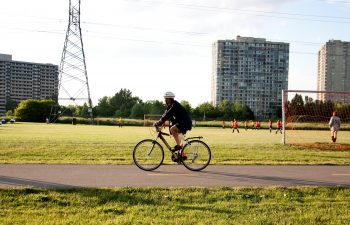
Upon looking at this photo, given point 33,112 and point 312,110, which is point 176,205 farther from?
point 33,112

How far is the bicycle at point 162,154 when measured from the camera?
11500 millimetres

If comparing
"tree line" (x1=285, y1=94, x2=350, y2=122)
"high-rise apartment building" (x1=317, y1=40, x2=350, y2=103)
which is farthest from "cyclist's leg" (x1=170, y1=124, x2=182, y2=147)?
"high-rise apartment building" (x1=317, y1=40, x2=350, y2=103)

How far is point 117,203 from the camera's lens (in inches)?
293

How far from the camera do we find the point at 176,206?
738cm

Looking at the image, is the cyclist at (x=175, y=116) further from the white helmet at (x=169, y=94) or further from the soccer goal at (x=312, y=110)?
the soccer goal at (x=312, y=110)

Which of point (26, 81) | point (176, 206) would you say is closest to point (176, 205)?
point (176, 206)

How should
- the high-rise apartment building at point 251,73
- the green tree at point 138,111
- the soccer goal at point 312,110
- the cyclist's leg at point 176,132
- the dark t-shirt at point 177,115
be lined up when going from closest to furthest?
1. the dark t-shirt at point 177,115
2. the cyclist's leg at point 176,132
3. the soccer goal at point 312,110
4. the green tree at point 138,111
5. the high-rise apartment building at point 251,73

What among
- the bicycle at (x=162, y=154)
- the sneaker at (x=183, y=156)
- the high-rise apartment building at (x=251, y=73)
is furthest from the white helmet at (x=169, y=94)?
the high-rise apartment building at (x=251, y=73)

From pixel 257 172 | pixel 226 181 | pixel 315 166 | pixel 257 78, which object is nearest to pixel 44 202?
pixel 226 181

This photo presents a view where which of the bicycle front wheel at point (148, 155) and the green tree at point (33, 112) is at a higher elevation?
the green tree at point (33, 112)

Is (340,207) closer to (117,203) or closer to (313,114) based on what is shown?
(117,203)

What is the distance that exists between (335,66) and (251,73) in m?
27.3

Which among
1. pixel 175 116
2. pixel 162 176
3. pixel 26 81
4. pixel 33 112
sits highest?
pixel 26 81

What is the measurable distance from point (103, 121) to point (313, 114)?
46.5m
